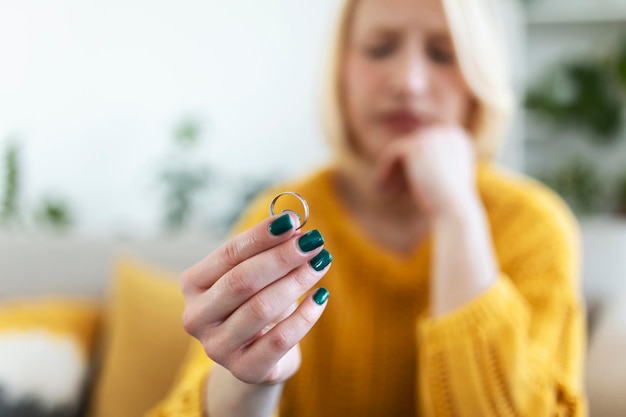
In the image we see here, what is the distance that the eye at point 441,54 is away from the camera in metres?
0.67

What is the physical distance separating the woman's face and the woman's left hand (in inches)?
1.1

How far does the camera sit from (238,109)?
2.02 m

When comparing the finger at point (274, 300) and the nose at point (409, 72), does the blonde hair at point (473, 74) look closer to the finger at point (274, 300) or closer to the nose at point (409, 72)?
the nose at point (409, 72)

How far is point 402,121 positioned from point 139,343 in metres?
0.48

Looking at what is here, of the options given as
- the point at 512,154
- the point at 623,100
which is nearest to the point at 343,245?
the point at 512,154

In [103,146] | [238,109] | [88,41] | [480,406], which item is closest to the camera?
[480,406]

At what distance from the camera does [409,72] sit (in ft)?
2.20

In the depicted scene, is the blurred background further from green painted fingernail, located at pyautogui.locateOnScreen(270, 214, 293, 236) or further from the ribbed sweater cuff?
green painted fingernail, located at pyautogui.locateOnScreen(270, 214, 293, 236)

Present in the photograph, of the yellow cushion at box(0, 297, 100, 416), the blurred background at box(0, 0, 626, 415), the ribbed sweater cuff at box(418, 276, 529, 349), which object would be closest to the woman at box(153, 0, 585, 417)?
the ribbed sweater cuff at box(418, 276, 529, 349)

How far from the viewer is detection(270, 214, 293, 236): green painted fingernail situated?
31cm

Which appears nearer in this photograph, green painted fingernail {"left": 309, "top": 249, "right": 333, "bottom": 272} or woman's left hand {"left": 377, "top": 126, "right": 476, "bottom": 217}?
green painted fingernail {"left": 309, "top": 249, "right": 333, "bottom": 272}

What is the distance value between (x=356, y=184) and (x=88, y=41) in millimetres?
693

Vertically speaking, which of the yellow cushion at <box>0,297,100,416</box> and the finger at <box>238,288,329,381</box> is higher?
the finger at <box>238,288,329,381</box>

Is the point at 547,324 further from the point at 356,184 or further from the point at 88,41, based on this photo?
the point at 88,41
